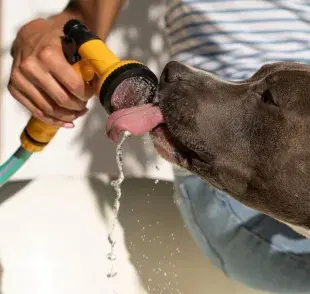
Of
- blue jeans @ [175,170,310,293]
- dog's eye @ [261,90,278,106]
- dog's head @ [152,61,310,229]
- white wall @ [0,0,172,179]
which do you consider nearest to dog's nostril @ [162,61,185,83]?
dog's head @ [152,61,310,229]

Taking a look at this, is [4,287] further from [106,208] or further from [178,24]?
[178,24]

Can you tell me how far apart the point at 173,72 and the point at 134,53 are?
651mm

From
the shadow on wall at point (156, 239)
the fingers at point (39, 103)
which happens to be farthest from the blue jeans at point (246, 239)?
the fingers at point (39, 103)

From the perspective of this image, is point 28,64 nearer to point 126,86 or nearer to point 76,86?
point 76,86

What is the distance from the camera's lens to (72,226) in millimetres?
1546

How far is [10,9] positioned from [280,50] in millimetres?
712

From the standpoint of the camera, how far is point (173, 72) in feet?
3.12

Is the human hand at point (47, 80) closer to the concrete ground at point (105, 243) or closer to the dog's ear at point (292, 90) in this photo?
the dog's ear at point (292, 90)

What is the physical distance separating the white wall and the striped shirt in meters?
0.34

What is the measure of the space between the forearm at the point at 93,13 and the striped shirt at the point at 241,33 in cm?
13

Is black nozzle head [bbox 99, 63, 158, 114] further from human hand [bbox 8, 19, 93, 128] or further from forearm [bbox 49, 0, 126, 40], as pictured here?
forearm [bbox 49, 0, 126, 40]

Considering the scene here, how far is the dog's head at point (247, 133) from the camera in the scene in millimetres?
897

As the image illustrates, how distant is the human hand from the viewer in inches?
40.4

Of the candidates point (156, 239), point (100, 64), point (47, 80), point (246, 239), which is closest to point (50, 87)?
point (47, 80)
